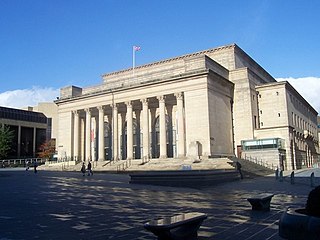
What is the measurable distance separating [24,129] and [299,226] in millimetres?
99230

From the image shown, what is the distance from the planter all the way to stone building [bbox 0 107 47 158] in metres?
90.5

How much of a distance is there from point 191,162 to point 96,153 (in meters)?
25.1

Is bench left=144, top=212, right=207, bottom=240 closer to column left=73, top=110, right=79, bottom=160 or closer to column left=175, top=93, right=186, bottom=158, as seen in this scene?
column left=175, top=93, right=186, bottom=158

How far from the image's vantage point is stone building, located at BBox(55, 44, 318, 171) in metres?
46.3

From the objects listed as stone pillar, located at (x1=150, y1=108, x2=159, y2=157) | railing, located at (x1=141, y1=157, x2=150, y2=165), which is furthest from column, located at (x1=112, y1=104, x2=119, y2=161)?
railing, located at (x1=141, y1=157, x2=150, y2=165)

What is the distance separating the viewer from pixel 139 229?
7828 mm

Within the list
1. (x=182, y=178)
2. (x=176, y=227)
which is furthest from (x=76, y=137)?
(x=176, y=227)

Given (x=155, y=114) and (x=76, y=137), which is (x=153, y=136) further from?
(x=76, y=137)

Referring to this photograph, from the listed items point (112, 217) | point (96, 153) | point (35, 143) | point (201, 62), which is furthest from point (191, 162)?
point (35, 143)

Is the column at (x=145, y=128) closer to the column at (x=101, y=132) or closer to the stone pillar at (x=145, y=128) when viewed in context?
the stone pillar at (x=145, y=128)

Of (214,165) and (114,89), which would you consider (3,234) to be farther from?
(114,89)

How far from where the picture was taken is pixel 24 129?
94.8 metres

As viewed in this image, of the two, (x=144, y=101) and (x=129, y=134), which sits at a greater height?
(x=144, y=101)

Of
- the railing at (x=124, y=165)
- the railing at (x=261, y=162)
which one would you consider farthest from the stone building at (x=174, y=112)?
the railing at (x=124, y=165)
